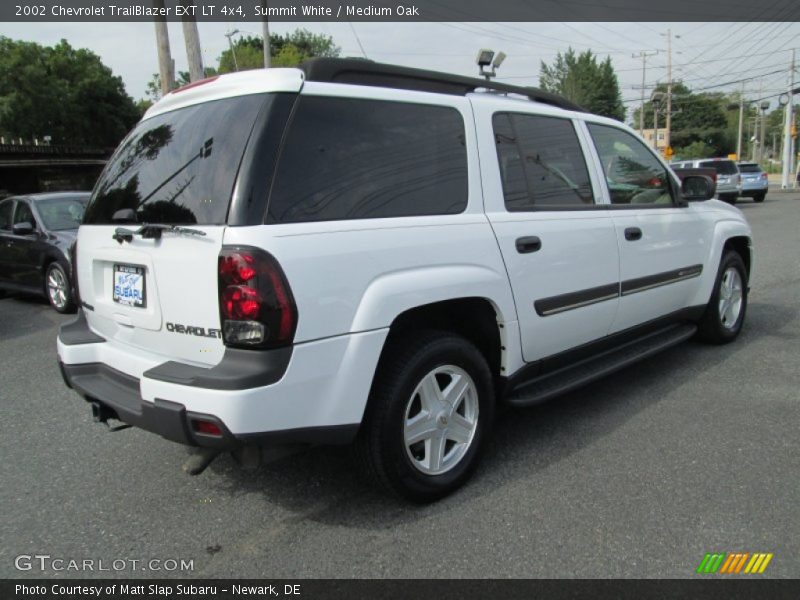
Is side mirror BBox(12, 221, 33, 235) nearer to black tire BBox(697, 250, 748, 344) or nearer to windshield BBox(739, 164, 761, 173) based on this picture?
black tire BBox(697, 250, 748, 344)

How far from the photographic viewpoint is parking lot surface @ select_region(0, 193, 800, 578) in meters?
2.48

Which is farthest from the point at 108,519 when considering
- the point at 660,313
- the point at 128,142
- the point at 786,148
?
the point at 786,148

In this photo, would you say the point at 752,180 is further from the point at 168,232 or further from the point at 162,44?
the point at 168,232

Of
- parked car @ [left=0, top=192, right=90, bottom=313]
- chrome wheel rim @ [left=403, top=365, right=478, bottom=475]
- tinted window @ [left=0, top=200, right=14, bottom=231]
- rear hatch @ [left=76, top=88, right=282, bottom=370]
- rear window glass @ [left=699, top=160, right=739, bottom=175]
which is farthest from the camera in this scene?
rear window glass @ [left=699, top=160, right=739, bottom=175]

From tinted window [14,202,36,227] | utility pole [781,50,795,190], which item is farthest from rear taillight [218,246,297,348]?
utility pole [781,50,795,190]

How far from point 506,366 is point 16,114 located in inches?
2067

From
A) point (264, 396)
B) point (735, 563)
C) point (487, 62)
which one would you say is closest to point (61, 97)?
point (487, 62)

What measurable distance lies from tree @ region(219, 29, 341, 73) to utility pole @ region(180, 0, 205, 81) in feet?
148

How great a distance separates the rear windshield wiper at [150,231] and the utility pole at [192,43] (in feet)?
34.6

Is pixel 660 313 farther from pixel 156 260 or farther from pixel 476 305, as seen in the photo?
pixel 156 260

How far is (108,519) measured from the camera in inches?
111

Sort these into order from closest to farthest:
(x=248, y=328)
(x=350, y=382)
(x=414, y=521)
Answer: (x=248, y=328) < (x=350, y=382) < (x=414, y=521)

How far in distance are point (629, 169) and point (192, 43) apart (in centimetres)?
1055

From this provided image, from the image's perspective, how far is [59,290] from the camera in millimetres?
7895
